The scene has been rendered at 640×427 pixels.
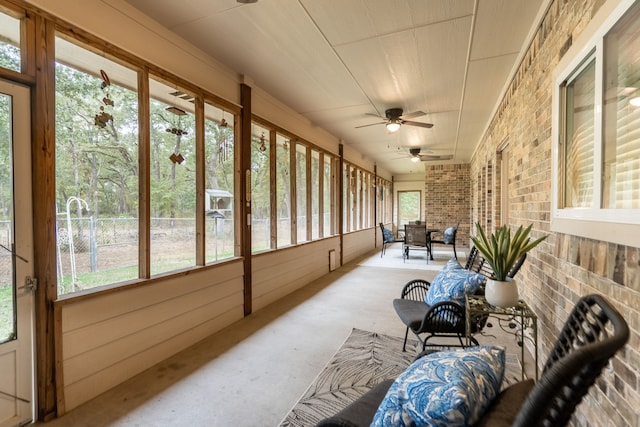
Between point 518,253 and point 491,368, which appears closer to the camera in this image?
point 491,368

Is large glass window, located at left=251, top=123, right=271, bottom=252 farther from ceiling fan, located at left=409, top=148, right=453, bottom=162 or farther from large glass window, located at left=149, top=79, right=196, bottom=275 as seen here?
ceiling fan, located at left=409, top=148, right=453, bottom=162

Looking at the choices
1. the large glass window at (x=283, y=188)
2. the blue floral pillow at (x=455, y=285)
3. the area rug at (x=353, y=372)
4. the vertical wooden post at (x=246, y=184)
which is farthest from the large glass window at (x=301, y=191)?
the blue floral pillow at (x=455, y=285)

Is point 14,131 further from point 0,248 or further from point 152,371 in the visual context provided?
point 152,371

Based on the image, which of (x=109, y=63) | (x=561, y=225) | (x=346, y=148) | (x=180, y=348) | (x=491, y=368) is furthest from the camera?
(x=346, y=148)

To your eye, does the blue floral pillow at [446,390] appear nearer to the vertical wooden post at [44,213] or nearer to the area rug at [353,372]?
the area rug at [353,372]

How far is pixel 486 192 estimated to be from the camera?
19.1ft

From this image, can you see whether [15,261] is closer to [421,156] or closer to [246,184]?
[246,184]

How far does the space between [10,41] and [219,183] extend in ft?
6.17

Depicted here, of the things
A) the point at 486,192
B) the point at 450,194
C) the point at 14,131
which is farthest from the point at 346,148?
the point at 14,131

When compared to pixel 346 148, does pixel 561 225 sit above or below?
below

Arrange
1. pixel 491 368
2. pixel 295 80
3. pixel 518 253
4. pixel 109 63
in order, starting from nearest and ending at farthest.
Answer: pixel 491 368 → pixel 518 253 → pixel 109 63 → pixel 295 80

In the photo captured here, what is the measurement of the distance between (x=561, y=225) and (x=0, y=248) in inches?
131

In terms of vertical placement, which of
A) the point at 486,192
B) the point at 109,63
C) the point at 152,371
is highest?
the point at 109,63

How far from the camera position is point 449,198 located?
1034cm
